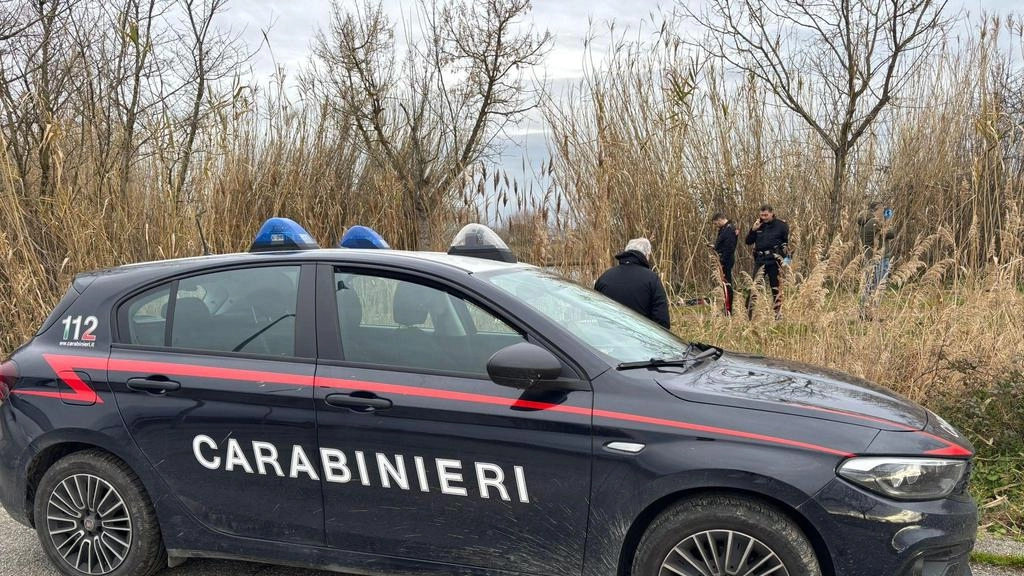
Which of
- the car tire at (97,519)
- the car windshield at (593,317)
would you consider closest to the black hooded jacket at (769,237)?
the car windshield at (593,317)

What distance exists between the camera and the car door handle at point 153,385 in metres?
3.36

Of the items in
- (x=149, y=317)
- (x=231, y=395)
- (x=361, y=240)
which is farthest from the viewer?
(x=361, y=240)

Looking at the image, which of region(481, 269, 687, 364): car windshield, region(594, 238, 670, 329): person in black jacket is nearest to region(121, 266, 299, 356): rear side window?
region(481, 269, 687, 364): car windshield

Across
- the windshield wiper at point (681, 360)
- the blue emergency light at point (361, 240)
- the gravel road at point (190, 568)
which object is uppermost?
the blue emergency light at point (361, 240)

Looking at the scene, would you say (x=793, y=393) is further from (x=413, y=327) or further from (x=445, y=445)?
(x=413, y=327)

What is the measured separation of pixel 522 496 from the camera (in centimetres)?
293

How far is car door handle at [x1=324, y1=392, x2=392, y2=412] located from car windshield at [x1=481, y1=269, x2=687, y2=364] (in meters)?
0.66

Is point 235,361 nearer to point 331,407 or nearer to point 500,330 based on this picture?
point 331,407

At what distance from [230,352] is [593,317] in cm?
158

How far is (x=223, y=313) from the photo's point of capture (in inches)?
138

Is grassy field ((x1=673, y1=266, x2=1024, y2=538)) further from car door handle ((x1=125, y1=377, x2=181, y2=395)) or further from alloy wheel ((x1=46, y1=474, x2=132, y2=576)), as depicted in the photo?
alloy wheel ((x1=46, y1=474, x2=132, y2=576))

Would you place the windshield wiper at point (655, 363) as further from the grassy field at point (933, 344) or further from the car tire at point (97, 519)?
the grassy field at point (933, 344)

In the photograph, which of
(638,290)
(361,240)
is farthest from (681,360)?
(361,240)

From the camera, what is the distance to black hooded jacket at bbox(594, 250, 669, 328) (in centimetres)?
608
